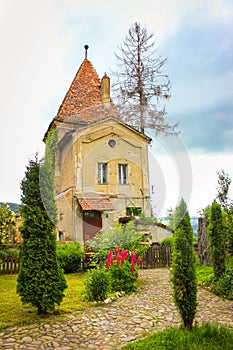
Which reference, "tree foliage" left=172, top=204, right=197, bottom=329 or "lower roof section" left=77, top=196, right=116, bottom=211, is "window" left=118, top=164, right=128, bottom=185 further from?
"tree foliage" left=172, top=204, right=197, bottom=329

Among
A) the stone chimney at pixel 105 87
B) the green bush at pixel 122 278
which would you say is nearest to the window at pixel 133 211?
the green bush at pixel 122 278

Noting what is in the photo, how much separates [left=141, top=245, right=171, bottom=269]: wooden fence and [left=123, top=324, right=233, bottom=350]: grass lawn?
7605mm

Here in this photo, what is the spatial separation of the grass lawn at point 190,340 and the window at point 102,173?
12.1ft

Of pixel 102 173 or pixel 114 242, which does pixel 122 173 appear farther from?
pixel 114 242

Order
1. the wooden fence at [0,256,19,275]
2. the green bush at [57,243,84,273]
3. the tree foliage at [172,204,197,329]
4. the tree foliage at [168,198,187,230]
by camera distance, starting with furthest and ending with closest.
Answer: the wooden fence at [0,256,19,275], the green bush at [57,243,84,273], the tree foliage at [168,198,187,230], the tree foliage at [172,204,197,329]

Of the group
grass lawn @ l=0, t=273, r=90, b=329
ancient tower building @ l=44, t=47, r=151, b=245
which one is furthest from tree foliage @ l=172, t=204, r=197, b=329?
grass lawn @ l=0, t=273, r=90, b=329

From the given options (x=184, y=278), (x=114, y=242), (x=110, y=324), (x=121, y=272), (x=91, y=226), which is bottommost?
(x=110, y=324)

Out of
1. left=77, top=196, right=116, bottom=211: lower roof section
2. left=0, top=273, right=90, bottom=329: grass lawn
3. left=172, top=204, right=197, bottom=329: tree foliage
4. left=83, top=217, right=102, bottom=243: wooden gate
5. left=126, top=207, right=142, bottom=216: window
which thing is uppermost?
left=77, top=196, right=116, bottom=211: lower roof section

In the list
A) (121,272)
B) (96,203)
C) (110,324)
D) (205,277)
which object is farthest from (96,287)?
(205,277)

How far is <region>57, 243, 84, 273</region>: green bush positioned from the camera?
9708mm

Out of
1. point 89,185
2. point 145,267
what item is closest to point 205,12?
point 89,185

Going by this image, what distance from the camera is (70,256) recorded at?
983cm

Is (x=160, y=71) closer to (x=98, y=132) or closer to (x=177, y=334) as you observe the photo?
(x=98, y=132)

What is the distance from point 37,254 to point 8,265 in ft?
20.1
